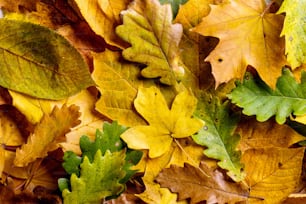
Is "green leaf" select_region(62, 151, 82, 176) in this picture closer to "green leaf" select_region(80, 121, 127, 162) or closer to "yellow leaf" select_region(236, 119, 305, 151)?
"green leaf" select_region(80, 121, 127, 162)

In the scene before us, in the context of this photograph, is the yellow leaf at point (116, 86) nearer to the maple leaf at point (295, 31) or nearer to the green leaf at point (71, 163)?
the green leaf at point (71, 163)

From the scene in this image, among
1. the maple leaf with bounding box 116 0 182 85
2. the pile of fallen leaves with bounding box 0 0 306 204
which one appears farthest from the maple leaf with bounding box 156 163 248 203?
the maple leaf with bounding box 116 0 182 85

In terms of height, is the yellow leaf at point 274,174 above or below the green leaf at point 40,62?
below

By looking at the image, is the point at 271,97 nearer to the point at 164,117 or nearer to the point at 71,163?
the point at 164,117

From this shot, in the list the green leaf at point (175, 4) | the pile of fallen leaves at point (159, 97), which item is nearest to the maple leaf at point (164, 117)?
the pile of fallen leaves at point (159, 97)

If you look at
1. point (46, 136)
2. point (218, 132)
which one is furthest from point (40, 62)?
point (218, 132)

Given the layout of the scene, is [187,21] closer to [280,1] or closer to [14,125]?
[280,1]
